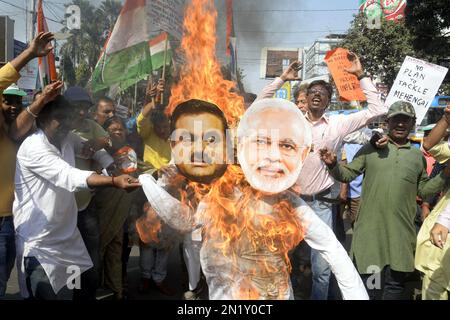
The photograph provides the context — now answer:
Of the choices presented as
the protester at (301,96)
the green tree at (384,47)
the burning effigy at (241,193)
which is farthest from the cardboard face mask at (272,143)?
the green tree at (384,47)

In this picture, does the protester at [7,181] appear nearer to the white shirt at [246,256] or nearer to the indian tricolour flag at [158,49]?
the white shirt at [246,256]

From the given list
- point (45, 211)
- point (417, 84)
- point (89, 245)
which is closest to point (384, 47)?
point (417, 84)

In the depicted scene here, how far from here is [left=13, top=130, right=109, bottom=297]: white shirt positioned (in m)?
2.81

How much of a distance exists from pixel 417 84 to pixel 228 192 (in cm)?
330

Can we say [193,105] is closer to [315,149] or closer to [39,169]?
[39,169]

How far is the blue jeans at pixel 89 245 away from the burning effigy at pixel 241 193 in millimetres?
1163

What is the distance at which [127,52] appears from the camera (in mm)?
4172

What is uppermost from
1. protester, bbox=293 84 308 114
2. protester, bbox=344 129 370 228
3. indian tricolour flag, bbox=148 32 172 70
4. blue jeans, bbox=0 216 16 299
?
indian tricolour flag, bbox=148 32 172 70

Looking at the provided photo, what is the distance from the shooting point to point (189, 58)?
300cm

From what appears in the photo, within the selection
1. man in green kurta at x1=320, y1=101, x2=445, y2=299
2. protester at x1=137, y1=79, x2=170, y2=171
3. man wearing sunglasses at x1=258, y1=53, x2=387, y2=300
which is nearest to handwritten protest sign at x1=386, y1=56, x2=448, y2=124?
man wearing sunglasses at x1=258, y1=53, x2=387, y2=300

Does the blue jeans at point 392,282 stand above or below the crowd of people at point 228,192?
below

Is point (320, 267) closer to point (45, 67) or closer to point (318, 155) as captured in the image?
point (318, 155)

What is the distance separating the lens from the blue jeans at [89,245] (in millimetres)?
3447

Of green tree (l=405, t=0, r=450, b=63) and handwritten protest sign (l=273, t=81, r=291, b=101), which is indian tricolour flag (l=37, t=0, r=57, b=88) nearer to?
handwritten protest sign (l=273, t=81, r=291, b=101)
